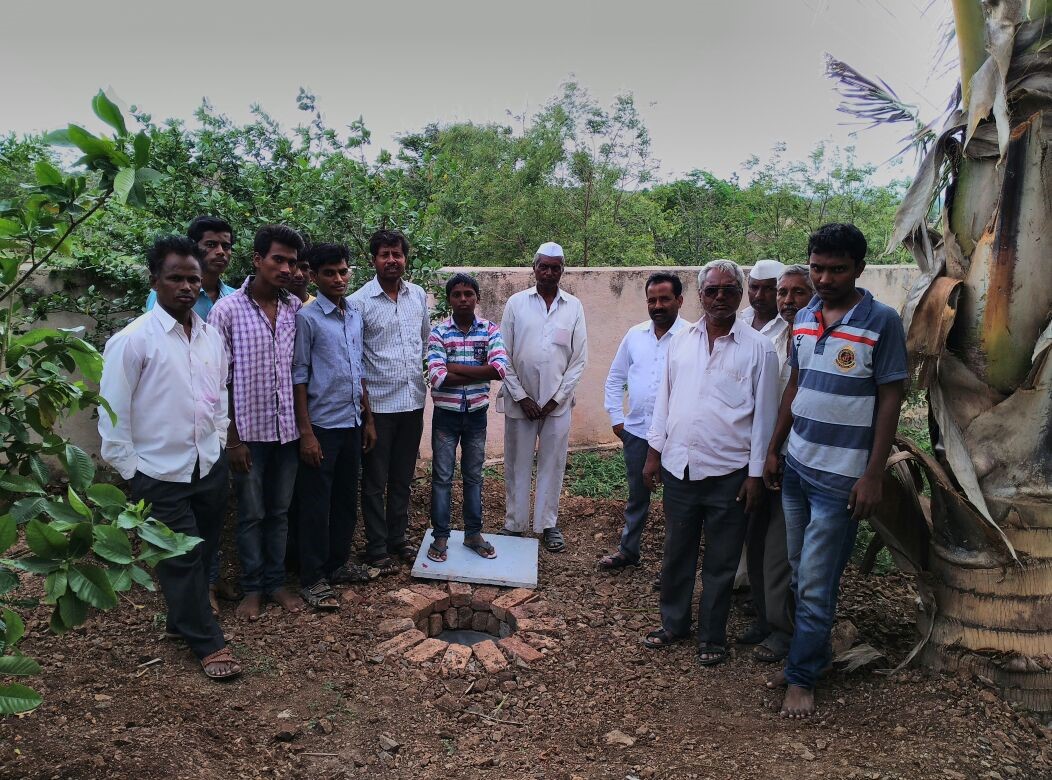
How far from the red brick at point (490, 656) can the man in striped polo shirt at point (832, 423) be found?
134cm

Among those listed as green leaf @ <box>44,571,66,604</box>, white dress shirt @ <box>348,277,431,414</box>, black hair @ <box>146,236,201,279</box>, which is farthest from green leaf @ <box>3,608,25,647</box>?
white dress shirt @ <box>348,277,431,414</box>

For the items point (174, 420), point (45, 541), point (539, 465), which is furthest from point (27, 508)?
point (539, 465)

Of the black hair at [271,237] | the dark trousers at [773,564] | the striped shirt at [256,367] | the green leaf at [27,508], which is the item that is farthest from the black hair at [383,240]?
the green leaf at [27,508]

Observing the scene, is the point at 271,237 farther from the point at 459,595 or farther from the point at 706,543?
the point at 706,543

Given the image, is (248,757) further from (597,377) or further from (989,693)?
(597,377)

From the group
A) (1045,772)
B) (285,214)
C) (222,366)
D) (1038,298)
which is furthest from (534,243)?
(1045,772)

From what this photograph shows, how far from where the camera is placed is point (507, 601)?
4.39 meters

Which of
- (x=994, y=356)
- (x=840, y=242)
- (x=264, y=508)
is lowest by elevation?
(x=264, y=508)

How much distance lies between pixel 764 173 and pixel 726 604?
8149mm

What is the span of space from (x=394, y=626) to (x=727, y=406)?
206 cm

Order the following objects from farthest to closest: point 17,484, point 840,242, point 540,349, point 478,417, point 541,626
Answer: point 540,349
point 478,417
point 541,626
point 840,242
point 17,484

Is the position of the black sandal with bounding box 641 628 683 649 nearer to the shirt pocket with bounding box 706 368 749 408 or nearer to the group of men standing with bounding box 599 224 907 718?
the group of men standing with bounding box 599 224 907 718

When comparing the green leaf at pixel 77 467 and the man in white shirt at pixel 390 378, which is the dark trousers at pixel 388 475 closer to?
the man in white shirt at pixel 390 378

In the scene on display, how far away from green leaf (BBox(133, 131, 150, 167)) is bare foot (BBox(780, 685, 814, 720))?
10.1ft
